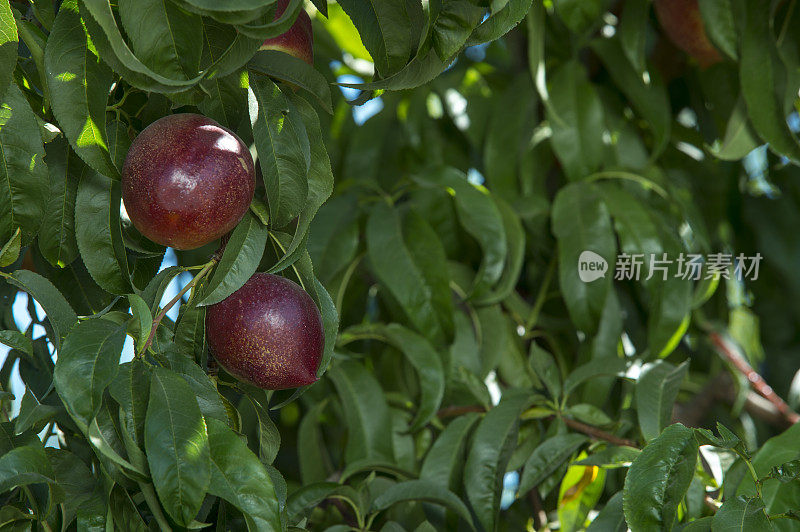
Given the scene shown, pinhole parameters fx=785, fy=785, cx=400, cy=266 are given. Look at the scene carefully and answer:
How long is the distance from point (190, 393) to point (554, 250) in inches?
23.9

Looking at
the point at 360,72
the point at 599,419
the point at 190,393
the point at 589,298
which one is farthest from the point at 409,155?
the point at 190,393

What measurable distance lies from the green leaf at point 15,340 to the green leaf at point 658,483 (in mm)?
375

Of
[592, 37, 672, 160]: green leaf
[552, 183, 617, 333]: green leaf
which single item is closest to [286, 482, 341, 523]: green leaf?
[552, 183, 617, 333]: green leaf

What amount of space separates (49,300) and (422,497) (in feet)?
1.06

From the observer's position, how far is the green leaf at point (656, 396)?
0.65 m

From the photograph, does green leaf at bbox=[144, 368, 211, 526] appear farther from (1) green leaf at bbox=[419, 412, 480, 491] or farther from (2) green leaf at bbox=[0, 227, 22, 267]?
(1) green leaf at bbox=[419, 412, 480, 491]

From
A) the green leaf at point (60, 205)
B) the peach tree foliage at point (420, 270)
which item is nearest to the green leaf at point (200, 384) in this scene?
the peach tree foliage at point (420, 270)

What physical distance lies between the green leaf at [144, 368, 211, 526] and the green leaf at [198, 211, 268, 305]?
55 mm

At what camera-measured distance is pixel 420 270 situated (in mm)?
772

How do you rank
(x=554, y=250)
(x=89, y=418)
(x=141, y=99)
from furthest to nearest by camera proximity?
(x=554, y=250)
(x=141, y=99)
(x=89, y=418)

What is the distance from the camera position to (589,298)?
81cm

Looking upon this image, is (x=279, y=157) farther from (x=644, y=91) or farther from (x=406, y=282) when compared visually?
(x=644, y=91)

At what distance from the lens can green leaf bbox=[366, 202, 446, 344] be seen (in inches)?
30.2

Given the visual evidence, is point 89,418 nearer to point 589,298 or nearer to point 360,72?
point 589,298
